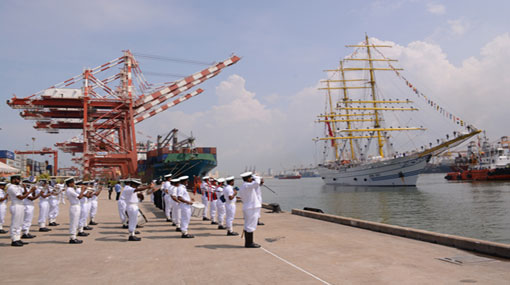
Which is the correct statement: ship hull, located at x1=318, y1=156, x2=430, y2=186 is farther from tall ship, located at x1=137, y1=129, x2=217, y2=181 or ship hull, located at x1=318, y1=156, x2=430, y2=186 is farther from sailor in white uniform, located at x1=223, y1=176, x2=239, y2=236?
sailor in white uniform, located at x1=223, y1=176, x2=239, y2=236

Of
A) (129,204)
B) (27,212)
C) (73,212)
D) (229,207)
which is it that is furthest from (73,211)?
(229,207)

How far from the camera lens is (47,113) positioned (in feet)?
145

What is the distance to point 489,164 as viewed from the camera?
77375 millimetres

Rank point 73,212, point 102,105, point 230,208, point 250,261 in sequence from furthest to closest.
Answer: point 102,105 < point 230,208 < point 73,212 < point 250,261

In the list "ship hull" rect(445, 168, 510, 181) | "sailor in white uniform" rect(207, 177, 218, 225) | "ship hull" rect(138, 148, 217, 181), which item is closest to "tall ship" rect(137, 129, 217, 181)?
"ship hull" rect(138, 148, 217, 181)

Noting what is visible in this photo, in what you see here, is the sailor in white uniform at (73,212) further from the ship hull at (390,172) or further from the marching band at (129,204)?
the ship hull at (390,172)

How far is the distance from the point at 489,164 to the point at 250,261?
291 feet

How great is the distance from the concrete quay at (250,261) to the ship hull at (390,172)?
50569mm

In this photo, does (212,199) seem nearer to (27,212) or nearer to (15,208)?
(27,212)

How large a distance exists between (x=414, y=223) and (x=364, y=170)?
46.0 metres

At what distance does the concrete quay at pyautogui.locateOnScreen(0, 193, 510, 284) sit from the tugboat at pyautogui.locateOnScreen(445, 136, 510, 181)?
71180 mm

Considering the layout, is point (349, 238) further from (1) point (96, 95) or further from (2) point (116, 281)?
(1) point (96, 95)

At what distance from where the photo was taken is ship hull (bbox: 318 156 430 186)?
180ft

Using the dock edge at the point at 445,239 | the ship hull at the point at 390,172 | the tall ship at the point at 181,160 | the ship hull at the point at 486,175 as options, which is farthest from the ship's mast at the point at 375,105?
the dock edge at the point at 445,239
